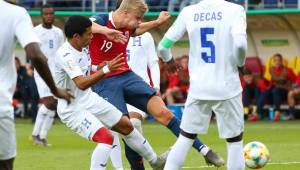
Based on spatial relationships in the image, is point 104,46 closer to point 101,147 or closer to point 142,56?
point 101,147

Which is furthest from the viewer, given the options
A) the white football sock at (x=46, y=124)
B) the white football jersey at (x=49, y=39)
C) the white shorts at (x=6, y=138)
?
the white football jersey at (x=49, y=39)

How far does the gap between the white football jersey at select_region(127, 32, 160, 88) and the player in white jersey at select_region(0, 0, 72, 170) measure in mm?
6112

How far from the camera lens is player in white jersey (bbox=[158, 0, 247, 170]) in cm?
1053

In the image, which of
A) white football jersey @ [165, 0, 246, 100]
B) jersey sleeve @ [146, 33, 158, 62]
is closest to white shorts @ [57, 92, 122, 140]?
white football jersey @ [165, 0, 246, 100]

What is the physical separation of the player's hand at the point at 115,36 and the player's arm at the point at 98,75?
93cm

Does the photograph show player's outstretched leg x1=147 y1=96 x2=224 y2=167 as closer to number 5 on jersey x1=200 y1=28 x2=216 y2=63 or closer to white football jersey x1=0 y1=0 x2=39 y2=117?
number 5 on jersey x1=200 y1=28 x2=216 y2=63

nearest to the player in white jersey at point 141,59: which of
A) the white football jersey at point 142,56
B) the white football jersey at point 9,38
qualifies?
the white football jersey at point 142,56

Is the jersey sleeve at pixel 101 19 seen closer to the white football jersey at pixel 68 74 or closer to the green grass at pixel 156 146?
the white football jersey at pixel 68 74

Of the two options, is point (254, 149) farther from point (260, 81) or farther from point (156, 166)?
point (260, 81)

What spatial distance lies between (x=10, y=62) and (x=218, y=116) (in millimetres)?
3361

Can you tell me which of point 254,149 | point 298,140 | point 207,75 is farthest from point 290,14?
point 207,75

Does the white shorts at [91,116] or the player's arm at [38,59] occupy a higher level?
the player's arm at [38,59]

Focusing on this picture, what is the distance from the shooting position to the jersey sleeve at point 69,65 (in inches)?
424

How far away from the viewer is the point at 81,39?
11.1 m
